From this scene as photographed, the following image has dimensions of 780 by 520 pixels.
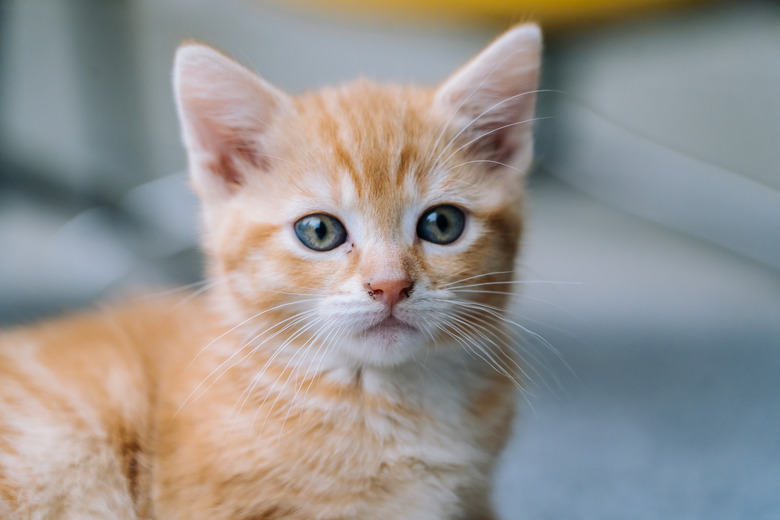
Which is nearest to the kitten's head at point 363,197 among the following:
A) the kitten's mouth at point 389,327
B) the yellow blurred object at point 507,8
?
the kitten's mouth at point 389,327

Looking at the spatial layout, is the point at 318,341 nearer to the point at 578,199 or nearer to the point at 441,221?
the point at 441,221

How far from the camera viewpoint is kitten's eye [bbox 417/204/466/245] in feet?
3.39

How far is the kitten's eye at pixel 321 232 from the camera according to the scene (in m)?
1.01

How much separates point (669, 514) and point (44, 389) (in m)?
1.06

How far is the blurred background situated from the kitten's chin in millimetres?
301

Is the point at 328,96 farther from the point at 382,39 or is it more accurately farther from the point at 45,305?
the point at 382,39

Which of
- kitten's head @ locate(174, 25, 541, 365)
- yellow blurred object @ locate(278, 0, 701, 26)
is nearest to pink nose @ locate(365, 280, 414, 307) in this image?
kitten's head @ locate(174, 25, 541, 365)

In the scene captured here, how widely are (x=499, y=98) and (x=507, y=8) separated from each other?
0.73m

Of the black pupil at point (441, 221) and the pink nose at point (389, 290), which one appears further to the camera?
the black pupil at point (441, 221)

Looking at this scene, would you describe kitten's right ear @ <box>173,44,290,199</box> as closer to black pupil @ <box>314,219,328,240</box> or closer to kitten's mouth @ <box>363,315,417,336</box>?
black pupil @ <box>314,219,328,240</box>

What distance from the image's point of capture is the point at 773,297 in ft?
6.81

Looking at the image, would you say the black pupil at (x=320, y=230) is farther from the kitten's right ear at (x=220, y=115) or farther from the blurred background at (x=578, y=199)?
the blurred background at (x=578, y=199)

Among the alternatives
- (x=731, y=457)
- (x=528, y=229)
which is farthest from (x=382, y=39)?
(x=731, y=457)

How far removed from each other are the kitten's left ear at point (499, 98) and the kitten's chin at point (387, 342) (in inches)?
13.8
